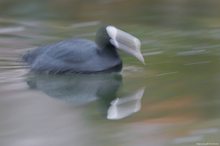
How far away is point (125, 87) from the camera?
26.0 ft

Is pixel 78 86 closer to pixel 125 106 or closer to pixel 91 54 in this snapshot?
pixel 91 54

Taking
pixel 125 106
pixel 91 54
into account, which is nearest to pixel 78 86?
pixel 91 54

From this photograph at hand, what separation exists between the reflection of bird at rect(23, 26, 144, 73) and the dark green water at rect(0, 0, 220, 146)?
109 millimetres

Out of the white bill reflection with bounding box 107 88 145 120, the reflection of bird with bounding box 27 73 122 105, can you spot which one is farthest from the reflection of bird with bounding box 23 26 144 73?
the white bill reflection with bounding box 107 88 145 120

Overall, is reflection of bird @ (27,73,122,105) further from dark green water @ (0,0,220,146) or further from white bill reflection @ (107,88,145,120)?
white bill reflection @ (107,88,145,120)

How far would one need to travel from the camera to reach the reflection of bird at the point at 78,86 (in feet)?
25.2

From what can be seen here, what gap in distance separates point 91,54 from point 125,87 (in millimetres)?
699

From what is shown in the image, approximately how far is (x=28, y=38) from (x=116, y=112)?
385 centimetres

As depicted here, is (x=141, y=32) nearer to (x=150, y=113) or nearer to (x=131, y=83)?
(x=131, y=83)

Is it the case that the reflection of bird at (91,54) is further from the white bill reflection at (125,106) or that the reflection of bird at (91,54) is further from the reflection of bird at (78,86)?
the white bill reflection at (125,106)

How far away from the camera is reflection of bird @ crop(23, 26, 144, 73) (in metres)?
8.30

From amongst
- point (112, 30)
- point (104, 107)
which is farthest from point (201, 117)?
point (112, 30)

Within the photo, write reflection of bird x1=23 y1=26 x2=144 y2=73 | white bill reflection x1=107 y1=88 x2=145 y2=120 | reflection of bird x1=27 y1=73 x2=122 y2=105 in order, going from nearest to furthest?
white bill reflection x1=107 y1=88 x2=145 y2=120, reflection of bird x1=27 y1=73 x2=122 y2=105, reflection of bird x1=23 y1=26 x2=144 y2=73

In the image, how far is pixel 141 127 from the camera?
21.2 ft
